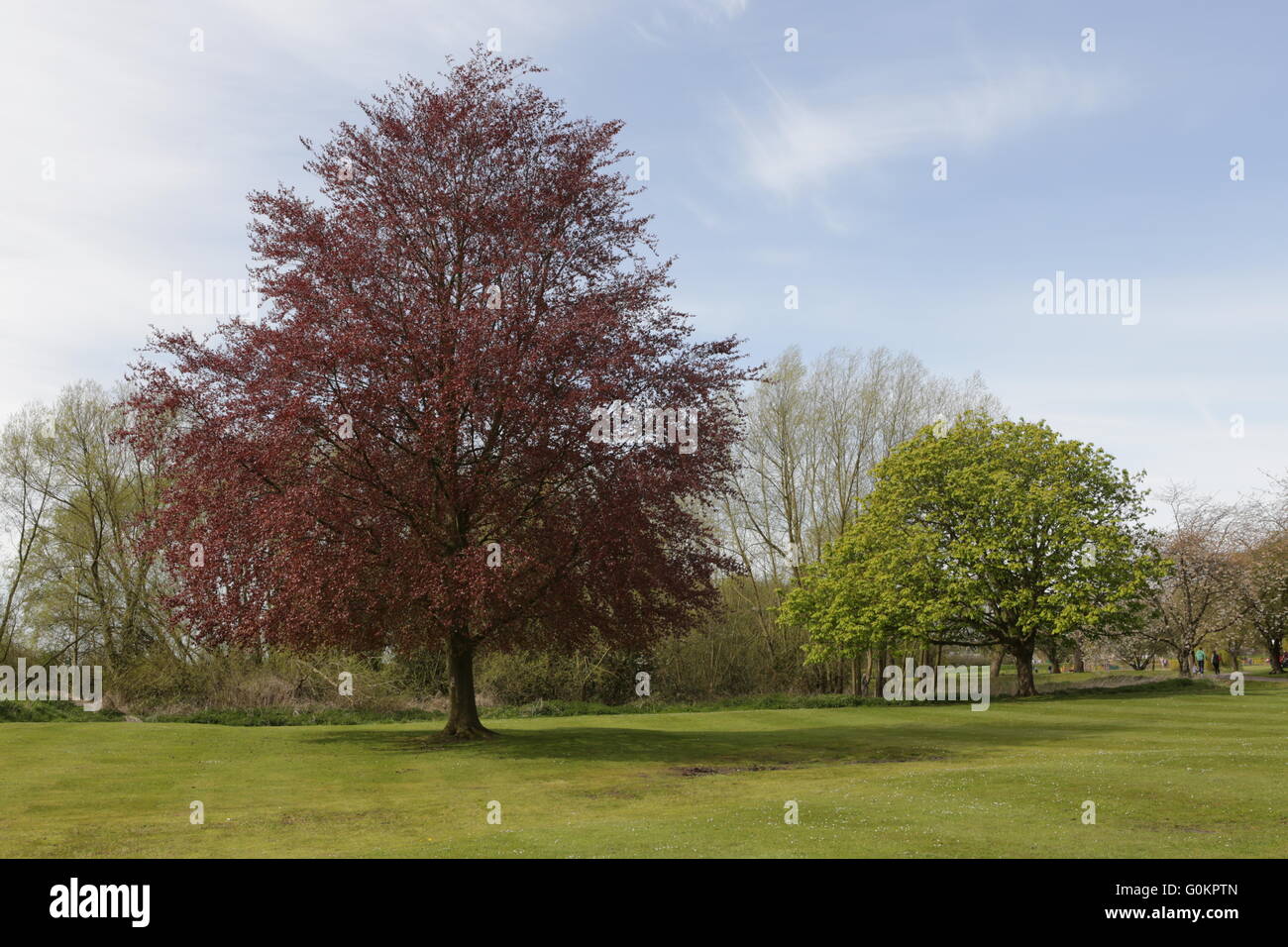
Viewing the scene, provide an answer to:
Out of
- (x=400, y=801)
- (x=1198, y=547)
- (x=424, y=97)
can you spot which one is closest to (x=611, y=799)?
(x=400, y=801)

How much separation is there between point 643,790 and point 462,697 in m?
7.54

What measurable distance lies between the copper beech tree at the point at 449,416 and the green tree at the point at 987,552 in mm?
17583

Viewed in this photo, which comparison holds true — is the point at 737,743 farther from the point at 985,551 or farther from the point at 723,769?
the point at 985,551

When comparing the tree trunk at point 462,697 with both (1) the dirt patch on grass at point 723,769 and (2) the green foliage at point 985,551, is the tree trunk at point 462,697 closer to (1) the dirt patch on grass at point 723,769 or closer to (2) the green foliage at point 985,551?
(1) the dirt patch on grass at point 723,769

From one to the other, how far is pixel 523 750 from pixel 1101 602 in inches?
1011

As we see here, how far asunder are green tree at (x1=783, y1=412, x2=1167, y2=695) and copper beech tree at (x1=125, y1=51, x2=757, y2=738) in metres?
17.6

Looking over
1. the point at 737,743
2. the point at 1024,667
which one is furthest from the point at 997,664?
the point at 737,743

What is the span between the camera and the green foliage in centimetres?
3662

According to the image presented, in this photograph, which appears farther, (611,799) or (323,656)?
(323,656)

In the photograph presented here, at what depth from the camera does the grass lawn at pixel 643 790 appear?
11016 mm

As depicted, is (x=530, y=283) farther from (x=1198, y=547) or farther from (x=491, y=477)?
(x=1198, y=547)

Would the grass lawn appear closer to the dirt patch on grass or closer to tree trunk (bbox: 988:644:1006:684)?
the dirt patch on grass

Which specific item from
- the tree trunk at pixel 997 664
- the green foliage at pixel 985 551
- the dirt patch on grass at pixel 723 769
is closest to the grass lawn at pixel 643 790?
the dirt patch on grass at pixel 723 769

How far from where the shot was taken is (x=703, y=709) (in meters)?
34.5
